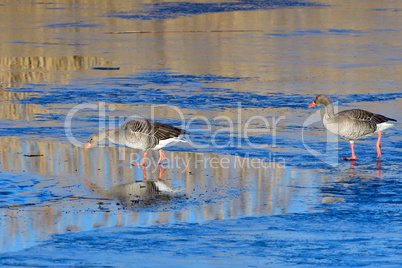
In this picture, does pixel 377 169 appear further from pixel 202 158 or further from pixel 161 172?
pixel 161 172

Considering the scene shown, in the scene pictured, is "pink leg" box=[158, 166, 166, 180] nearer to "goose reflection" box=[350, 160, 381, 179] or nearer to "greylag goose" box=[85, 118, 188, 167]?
"greylag goose" box=[85, 118, 188, 167]

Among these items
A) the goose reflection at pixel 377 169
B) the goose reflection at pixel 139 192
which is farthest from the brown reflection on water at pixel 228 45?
the goose reflection at pixel 139 192

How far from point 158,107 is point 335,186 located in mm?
5653

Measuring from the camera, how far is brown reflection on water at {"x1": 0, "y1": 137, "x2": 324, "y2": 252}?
7.02 meters

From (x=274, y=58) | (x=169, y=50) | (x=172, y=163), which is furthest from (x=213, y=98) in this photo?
(x=169, y=50)

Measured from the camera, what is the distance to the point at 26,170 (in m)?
9.05

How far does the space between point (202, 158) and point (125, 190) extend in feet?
6.25

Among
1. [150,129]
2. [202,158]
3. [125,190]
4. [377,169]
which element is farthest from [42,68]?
[377,169]

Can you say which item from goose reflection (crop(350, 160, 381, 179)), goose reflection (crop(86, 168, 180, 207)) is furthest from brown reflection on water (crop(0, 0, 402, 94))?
goose reflection (crop(86, 168, 180, 207))

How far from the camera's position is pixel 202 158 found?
32.6 feet

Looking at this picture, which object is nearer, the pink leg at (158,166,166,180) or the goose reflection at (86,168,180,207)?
the goose reflection at (86,168,180,207)

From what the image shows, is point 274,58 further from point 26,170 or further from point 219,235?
point 219,235

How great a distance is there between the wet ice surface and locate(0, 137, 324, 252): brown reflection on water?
0.09ft

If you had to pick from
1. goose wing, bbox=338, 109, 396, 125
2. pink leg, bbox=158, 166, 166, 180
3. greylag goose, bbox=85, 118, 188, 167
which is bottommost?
pink leg, bbox=158, 166, 166, 180
